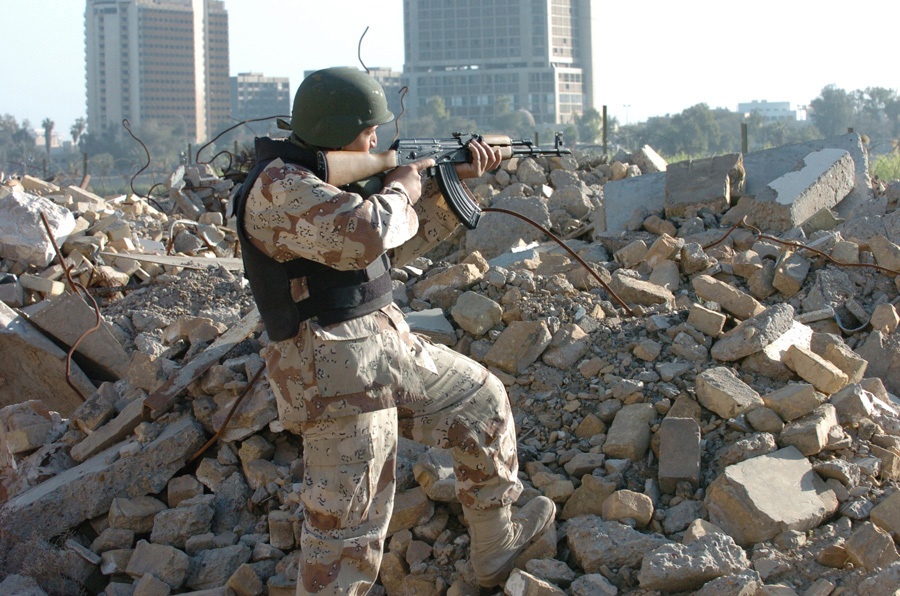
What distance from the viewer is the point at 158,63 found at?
77.9 metres

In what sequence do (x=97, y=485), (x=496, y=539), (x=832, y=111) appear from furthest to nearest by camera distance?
(x=832, y=111)
(x=97, y=485)
(x=496, y=539)

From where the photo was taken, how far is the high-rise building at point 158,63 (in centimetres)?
7675

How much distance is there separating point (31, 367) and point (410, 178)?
166 inches

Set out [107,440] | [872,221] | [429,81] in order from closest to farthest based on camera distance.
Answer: [107,440] < [872,221] < [429,81]

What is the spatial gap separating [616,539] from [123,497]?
212 cm

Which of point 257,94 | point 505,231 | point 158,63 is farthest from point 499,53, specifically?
point 505,231

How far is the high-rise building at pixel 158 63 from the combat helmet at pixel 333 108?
76.4 m

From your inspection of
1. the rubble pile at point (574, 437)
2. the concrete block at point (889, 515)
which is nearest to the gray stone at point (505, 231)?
the rubble pile at point (574, 437)

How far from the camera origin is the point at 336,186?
8.69 ft

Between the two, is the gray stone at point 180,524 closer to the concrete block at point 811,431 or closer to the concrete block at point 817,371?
the concrete block at point 811,431

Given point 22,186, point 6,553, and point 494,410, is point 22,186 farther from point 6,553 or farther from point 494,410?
point 494,410

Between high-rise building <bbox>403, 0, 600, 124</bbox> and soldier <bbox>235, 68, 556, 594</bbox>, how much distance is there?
74.6 meters

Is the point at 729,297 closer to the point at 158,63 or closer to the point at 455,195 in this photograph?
the point at 455,195

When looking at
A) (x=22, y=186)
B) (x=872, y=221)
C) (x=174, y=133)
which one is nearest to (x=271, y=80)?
(x=174, y=133)
